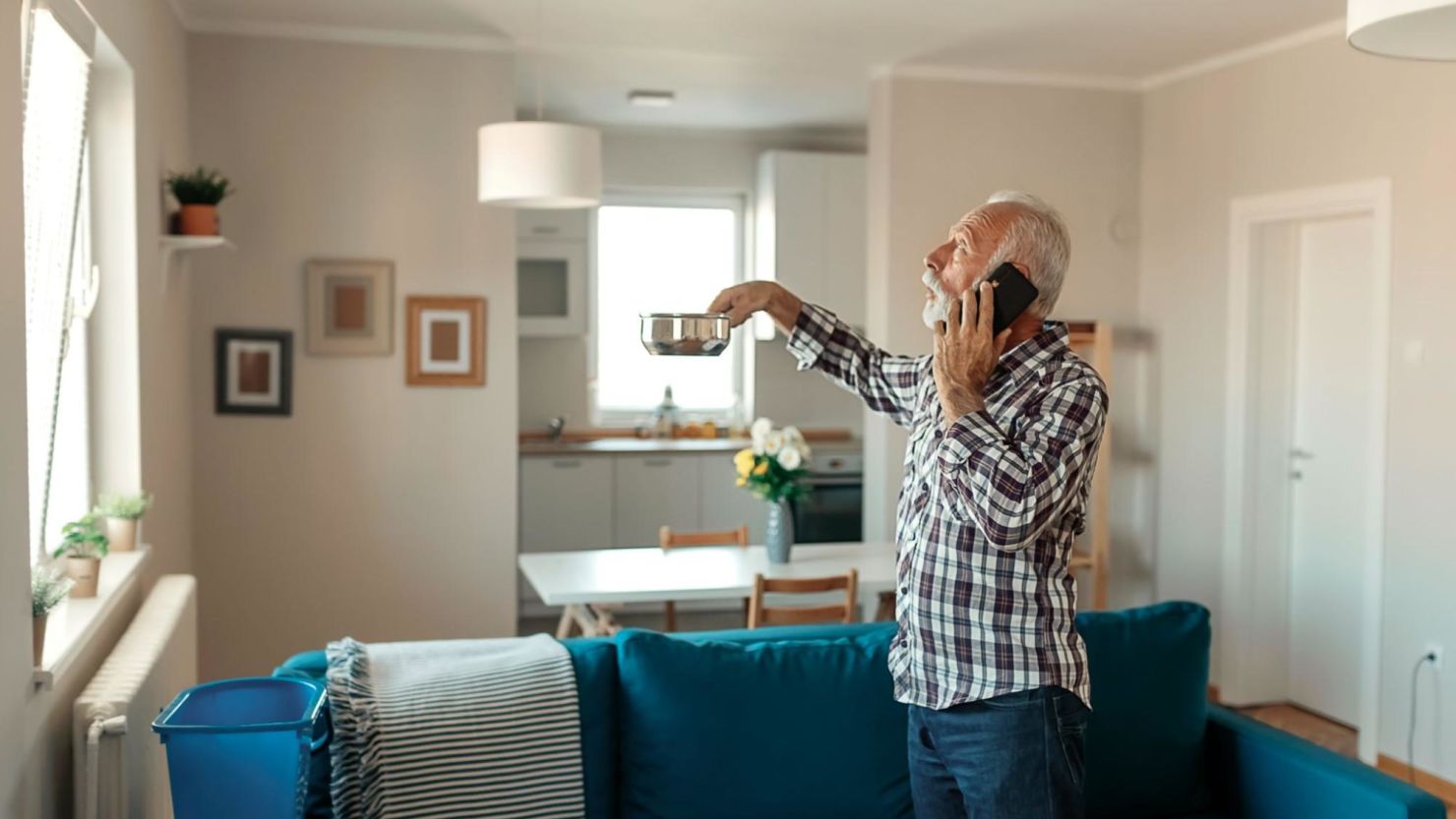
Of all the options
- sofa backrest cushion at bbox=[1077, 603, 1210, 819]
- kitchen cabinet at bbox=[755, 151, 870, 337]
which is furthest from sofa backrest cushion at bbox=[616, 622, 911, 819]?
kitchen cabinet at bbox=[755, 151, 870, 337]

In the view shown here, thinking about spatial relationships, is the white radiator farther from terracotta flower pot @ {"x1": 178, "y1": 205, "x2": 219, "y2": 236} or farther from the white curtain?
terracotta flower pot @ {"x1": 178, "y1": 205, "x2": 219, "y2": 236}

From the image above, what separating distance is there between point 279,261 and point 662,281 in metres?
2.94

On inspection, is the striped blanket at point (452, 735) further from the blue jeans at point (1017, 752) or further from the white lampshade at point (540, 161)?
the white lampshade at point (540, 161)

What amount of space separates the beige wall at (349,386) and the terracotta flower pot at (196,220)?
2.19 feet

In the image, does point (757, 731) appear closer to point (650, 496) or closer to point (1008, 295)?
point (1008, 295)

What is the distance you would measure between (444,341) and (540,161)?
1.26 m

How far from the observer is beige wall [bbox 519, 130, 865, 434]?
24.4ft

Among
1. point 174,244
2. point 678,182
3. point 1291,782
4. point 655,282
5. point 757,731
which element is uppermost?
point 678,182

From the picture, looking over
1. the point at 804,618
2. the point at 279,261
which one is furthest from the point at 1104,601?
the point at 279,261

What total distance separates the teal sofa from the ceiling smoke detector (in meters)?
4.02

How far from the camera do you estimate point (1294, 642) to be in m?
5.38

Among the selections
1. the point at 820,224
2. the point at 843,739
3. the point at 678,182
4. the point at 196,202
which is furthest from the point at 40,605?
the point at 678,182

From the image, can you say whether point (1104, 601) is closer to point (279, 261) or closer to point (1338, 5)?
point (1338, 5)

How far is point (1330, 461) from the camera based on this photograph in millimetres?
5234
